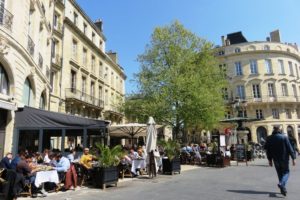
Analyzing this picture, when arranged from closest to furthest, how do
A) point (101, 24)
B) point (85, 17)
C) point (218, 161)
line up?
point (218, 161), point (85, 17), point (101, 24)

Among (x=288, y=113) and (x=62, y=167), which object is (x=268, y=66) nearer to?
(x=288, y=113)

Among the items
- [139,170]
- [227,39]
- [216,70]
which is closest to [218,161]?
[139,170]

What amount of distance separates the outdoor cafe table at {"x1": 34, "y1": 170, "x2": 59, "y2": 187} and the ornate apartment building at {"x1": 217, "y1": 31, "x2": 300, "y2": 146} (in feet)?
113

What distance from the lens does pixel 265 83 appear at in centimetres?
4150

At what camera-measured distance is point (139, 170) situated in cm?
1226

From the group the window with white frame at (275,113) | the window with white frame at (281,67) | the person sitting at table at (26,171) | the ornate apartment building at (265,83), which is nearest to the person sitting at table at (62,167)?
the person sitting at table at (26,171)

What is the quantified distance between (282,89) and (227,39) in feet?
40.0

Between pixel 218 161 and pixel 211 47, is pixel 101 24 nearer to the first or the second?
pixel 211 47

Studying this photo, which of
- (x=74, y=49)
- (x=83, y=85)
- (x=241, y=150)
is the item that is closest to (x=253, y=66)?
(x=241, y=150)

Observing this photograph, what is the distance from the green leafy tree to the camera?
19625 millimetres

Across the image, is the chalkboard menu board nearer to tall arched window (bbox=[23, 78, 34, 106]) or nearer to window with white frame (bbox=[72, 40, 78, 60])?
tall arched window (bbox=[23, 78, 34, 106])

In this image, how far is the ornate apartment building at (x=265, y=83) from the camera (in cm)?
4034

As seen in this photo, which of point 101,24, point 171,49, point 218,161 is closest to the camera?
point 218,161

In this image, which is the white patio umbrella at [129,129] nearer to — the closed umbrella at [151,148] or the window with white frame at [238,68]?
the closed umbrella at [151,148]
